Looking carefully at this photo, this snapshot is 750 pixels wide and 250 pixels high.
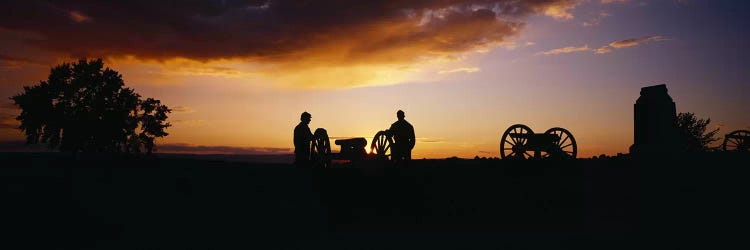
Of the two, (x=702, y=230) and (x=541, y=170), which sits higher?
(x=541, y=170)

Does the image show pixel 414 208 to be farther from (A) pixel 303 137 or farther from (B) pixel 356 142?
(A) pixel 303 137

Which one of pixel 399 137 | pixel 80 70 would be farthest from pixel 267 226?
pixel 80 70

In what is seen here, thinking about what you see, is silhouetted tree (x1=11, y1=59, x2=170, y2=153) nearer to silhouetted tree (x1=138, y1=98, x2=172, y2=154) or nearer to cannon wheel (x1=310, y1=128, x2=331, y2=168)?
silhouetted tree (x1=138, y1=98, x2=172, y2=154)

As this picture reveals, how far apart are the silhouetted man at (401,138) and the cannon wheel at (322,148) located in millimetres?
1834

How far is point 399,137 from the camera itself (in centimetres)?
1485

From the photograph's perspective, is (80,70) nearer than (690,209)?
No

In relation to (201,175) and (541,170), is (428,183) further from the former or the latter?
(201,175)

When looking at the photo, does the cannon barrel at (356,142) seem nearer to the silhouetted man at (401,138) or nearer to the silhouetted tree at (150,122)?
the silhouetted man at (401,138)

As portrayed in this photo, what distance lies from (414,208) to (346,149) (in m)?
3.75

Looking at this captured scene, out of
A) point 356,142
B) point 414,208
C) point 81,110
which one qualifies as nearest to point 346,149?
point 356,142

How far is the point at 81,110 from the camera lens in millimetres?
31109

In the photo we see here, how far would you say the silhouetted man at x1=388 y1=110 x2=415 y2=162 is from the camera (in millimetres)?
14812

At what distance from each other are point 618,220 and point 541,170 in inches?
105

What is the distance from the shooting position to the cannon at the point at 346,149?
15.3 m
